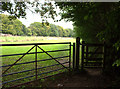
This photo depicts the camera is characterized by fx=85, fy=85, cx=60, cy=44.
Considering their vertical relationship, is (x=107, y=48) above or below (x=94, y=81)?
above

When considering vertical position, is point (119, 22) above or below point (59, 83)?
above

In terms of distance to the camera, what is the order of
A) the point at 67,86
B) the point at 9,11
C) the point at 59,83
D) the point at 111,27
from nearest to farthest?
the point at 111,27 < the point at 67,86 < the point at 59,83 < the point at 9,11

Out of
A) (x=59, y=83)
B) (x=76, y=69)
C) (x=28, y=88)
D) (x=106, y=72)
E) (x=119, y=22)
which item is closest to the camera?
(x=119, y=22)

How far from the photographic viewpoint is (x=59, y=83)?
127 inches

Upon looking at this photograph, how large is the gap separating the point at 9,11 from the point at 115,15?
18.4ft

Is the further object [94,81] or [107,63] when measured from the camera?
[107,63]

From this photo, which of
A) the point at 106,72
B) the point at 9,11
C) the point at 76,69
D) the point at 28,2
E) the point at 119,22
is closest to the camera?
the point at 119,22

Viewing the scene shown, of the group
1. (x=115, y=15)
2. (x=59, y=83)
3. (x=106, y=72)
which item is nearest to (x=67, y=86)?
(x=59, y=83)

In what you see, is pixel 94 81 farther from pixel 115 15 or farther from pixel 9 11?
pixel 9 11

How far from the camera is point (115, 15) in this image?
2320 mm

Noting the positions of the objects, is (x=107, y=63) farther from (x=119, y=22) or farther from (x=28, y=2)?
(x=28, y=2)

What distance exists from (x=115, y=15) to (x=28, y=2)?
533 centimetres

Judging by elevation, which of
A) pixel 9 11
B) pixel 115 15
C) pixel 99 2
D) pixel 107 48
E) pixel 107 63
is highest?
pixel 9 11

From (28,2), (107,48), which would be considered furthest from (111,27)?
(28,2)
